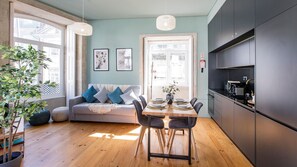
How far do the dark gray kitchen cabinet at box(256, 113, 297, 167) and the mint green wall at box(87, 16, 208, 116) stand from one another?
309cm

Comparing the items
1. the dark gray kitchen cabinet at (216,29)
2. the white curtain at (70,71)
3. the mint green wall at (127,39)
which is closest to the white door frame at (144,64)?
the mint green wall at (127,39)

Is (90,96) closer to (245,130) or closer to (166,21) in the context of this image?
(166,21)

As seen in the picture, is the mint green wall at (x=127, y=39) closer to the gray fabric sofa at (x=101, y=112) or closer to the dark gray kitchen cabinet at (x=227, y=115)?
the gray fabric sofa at (x=101, y=112)

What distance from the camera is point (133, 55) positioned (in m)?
5.45

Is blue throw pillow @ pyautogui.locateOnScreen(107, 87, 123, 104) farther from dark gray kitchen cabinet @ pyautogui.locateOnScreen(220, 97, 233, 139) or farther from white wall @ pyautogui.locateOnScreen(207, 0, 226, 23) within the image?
white wall @ pyautogui.locateOnScreen(207, 0, 226, 23)

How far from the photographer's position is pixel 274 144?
5.77 feet

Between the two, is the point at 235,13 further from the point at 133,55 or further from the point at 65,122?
the point at 65,122

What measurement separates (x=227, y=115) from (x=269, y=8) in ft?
6.83

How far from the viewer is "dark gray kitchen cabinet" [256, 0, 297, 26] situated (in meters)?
1.54

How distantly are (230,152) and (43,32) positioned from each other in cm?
547

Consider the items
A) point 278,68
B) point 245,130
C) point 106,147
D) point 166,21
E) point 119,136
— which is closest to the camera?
point 278,68

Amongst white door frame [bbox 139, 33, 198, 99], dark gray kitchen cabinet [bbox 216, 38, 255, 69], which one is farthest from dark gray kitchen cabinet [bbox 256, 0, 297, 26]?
white door frame [bbox 139, 33, 198, 99]

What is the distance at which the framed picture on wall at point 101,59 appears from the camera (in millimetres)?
5590

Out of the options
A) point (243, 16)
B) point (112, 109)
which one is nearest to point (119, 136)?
point (112, 109)
